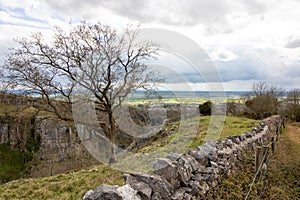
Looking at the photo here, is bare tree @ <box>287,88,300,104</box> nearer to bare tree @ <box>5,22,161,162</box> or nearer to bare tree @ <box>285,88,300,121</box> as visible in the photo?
bare tree @ <box>285,88,300,121</box>

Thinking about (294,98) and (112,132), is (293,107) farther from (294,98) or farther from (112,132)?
(112,132)

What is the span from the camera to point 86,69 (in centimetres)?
1277

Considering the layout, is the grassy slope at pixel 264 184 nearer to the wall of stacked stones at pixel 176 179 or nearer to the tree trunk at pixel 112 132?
the wall of stacked stones at pixel 176 179

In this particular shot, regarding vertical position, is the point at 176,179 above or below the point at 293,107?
above

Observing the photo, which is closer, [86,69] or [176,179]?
[176,179]

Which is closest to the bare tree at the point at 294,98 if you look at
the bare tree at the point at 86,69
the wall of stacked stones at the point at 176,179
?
the bare tree at the point at 86,69

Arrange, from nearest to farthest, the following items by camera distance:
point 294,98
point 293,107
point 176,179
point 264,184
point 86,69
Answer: point 176,179 → point 264,184 → point 86,69 → point 293,107 → point 294,98

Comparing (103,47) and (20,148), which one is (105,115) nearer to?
(103,47)

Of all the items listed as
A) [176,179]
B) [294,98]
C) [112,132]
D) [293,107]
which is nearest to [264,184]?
[176,179]

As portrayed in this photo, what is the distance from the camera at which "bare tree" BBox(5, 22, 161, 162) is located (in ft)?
41.0

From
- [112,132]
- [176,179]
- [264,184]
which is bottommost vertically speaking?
[264,184]

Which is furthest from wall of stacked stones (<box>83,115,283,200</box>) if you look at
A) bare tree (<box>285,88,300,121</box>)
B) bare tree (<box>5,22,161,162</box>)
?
bare tree (<box>285,88,300,121</box>)

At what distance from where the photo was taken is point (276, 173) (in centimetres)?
697

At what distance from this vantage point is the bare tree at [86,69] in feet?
41.0
